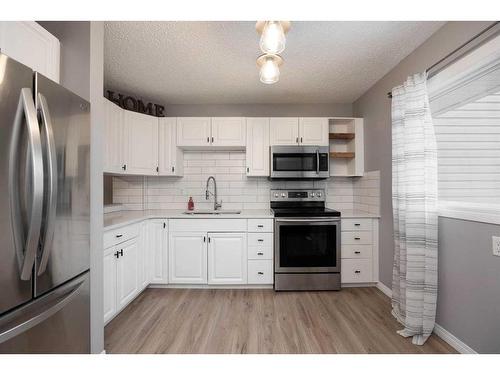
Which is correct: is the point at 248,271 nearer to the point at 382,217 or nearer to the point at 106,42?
the point at 382,217

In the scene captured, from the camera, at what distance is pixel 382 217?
2.76 metres

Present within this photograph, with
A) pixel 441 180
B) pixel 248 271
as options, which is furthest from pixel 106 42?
pixel 441 180

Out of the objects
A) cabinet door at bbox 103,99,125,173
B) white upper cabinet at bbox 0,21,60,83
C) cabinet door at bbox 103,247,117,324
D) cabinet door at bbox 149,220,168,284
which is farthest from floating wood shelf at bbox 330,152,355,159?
white upper cabinet at bbox 0,21,60,83

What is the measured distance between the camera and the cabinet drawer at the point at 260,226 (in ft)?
9.33

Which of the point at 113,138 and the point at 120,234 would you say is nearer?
the point at 120,234

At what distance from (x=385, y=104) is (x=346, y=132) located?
0.76m

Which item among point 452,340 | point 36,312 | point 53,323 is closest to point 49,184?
point 36,312

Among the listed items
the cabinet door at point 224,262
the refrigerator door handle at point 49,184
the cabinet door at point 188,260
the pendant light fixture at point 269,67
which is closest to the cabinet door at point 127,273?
the cabinet door at point 188,260

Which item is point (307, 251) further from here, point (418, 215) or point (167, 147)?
point (167, 147)

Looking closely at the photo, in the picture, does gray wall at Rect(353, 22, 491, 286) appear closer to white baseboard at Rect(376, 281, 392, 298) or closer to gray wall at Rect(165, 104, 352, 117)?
white baseboard at Rect(376, 281, 392, 298)

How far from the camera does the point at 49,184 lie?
1.03 metres

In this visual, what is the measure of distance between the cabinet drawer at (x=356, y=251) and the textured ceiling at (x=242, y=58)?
189 cm

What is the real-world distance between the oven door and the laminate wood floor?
29cm

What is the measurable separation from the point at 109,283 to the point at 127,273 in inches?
11.7
